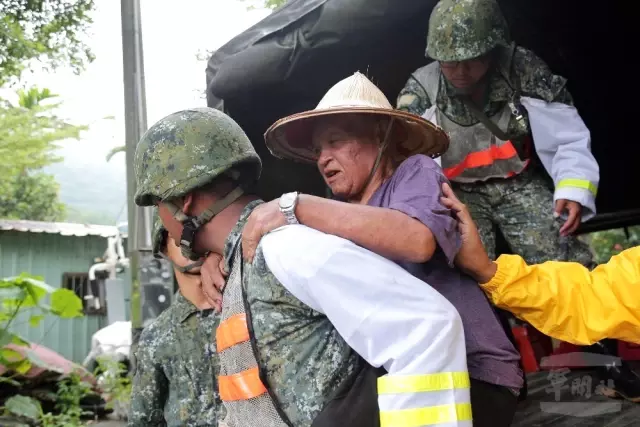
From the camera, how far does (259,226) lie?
1.67m

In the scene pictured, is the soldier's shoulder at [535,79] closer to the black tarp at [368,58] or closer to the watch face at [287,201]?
the black tarp at [368,58]

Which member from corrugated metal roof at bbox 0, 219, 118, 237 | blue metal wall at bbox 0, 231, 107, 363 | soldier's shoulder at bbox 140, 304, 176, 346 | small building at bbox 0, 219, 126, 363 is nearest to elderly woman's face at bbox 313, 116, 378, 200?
soldier's shoulder at bbox 140, 304, 176, 346

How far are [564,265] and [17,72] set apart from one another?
12.3 metres

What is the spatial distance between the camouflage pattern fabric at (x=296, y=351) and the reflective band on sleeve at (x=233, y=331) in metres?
0.03

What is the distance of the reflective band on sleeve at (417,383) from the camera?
1334mm

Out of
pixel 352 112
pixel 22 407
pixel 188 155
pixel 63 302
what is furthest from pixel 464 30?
pixel 22 407

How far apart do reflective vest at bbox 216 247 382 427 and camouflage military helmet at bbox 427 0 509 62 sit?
77.4 inches

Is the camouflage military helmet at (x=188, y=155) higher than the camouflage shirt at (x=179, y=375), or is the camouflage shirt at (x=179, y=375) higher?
the camouflage military helmet at (x=188, y=155)

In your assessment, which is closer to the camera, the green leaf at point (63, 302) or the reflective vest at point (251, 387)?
the reflective vest at point (251, 387)

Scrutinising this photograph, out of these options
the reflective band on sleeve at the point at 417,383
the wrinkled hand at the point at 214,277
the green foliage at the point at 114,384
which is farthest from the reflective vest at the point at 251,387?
the green foliage at the point at 114,384

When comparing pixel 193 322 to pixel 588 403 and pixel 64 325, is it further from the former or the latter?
pixel 64 325

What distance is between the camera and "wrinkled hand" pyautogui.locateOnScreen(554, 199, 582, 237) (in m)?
3.13

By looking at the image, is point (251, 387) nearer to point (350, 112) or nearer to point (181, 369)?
point (350, 112)

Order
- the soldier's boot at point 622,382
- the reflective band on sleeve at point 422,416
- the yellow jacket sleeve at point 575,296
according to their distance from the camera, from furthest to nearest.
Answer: the soldier's boot at point 622,382, the yellow jacket sleeve at point 575,296, the reflective band on sleeve at point 422,416
